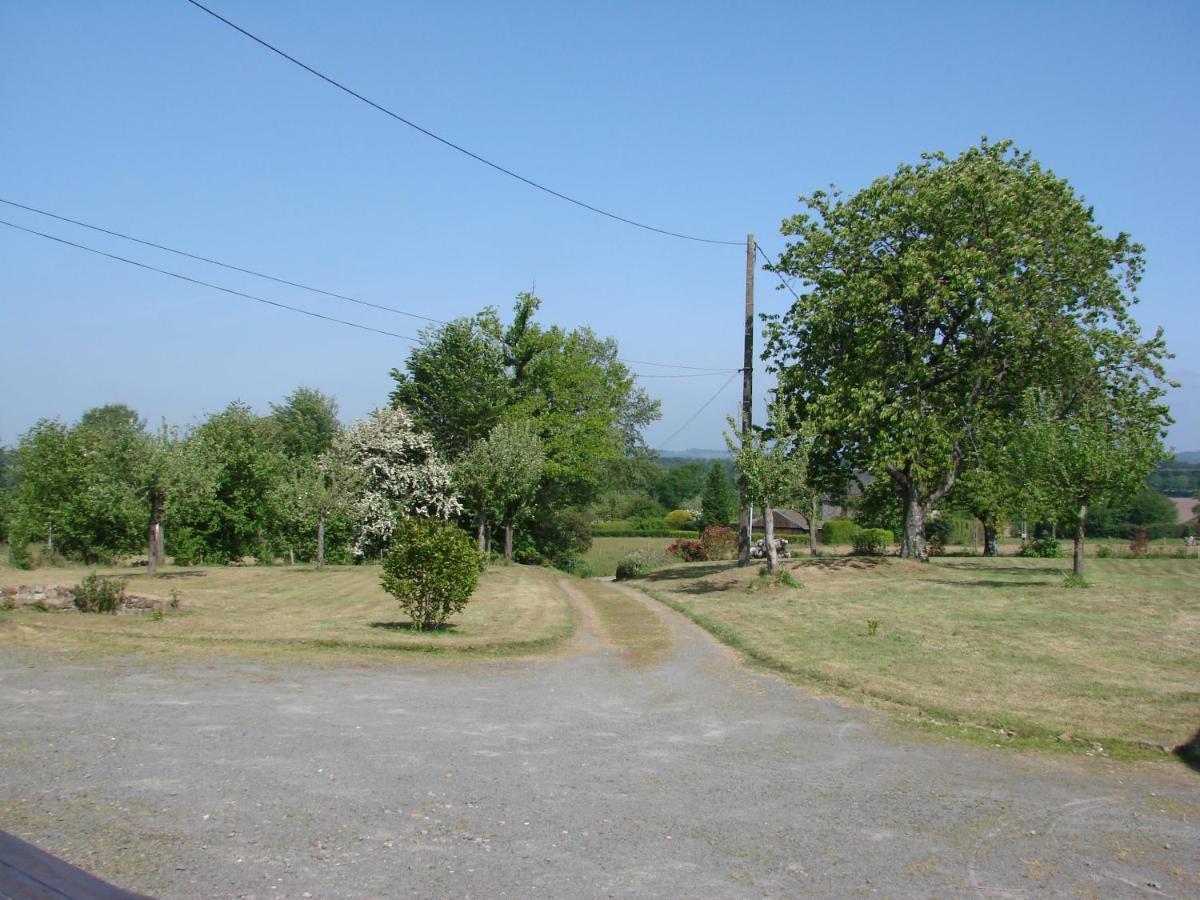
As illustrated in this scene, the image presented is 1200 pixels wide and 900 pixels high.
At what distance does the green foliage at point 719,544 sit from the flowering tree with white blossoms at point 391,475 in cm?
1171

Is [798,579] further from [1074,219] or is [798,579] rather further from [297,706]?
[297,706]

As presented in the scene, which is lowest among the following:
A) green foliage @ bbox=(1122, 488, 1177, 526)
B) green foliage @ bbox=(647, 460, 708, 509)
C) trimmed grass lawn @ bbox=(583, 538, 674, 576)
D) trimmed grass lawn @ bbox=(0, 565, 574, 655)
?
trimmed grass lawn @ bbox=(583, 538, 674, 576)

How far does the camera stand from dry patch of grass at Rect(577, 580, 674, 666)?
15.1 m

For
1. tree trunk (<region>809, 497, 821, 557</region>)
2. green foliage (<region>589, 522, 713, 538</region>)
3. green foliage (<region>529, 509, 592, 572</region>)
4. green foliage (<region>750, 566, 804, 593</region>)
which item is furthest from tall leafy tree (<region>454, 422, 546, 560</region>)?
green foliage (<region>589, 522, 713, 538</region>)

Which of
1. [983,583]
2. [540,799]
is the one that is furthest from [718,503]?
[540,799]

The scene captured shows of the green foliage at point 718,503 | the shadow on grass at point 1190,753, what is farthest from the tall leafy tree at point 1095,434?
the green foliage at point 718,503

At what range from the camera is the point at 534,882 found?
17.2 ft

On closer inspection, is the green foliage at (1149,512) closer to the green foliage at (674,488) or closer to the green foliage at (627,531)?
the green foliage at (627,531)

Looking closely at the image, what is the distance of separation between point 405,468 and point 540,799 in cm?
3220

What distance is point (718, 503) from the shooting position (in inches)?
2800

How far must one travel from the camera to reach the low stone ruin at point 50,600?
55.2 feet

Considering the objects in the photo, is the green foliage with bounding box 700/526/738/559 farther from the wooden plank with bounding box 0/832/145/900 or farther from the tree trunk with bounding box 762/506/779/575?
the wooden plank with bounding box 0/832/145/900

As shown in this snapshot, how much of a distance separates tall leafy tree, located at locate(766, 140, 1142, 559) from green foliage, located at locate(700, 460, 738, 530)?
1567 inches

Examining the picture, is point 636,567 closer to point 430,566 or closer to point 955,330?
point 955,330
